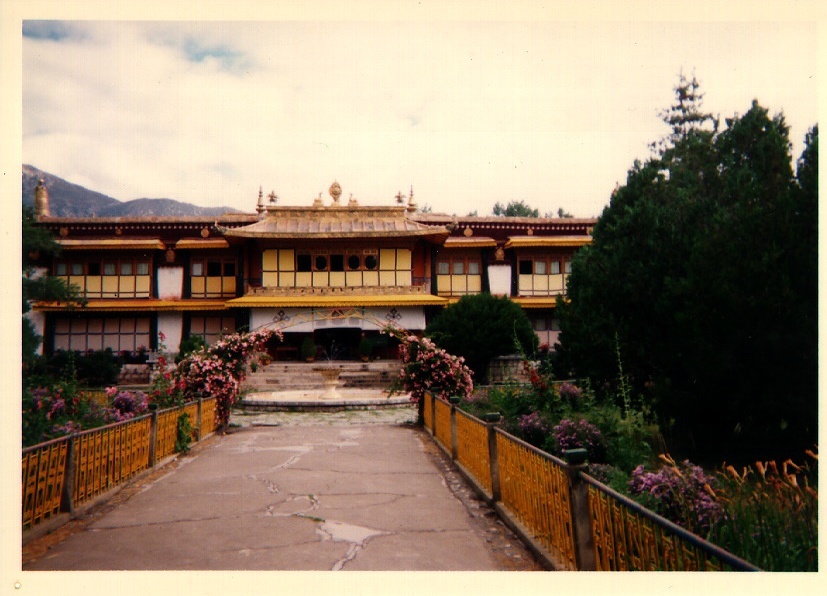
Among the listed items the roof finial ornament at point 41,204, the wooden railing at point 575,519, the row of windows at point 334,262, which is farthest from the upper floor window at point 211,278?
the wooden railing at point 575,519

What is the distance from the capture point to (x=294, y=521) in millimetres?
6008

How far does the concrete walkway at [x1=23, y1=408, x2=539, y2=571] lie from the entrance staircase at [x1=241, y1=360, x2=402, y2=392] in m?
13.6

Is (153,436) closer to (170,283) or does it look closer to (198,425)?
(198,425)

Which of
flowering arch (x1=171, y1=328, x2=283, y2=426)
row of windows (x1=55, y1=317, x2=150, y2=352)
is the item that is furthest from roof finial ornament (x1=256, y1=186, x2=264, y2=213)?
flowering arch (x1=171, y1=328, x2=283, y2=426)

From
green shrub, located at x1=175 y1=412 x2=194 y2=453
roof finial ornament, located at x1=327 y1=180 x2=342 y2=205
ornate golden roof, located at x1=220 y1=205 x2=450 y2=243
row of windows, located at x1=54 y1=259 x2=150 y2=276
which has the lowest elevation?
green shrub, located at x1=175 y1=412 x2=194 y2=453

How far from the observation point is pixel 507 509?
20.6 ft

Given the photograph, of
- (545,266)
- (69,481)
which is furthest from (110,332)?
(69,481)

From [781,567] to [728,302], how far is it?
5.05 meters

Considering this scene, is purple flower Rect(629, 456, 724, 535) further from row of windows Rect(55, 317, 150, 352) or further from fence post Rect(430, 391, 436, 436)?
row of windows Rect(55, 317, 150, 352)

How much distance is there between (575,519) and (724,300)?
18.2ft

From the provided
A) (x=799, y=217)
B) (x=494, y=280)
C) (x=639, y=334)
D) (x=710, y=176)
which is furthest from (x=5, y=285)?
(x=494, y=280)

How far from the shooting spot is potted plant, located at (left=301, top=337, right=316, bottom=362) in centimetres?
2714

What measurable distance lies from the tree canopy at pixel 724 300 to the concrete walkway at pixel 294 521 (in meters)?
3.88

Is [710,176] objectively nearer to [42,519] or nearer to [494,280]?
[42,519]
